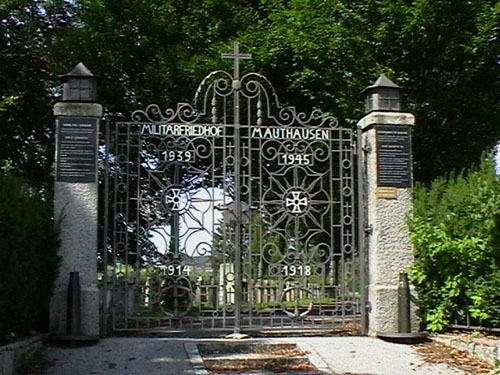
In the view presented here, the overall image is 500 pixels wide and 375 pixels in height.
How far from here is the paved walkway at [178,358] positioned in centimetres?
707

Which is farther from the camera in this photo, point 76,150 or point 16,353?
point 76,150

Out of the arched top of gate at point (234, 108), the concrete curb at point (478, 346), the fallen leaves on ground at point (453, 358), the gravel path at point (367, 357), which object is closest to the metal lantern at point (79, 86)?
the arched top of gate at point (234, 108)

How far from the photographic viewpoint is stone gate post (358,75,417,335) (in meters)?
8.95

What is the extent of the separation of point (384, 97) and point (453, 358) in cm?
362

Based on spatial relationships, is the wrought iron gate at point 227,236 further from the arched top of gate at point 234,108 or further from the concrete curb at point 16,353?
the concrete curb at point 16,353

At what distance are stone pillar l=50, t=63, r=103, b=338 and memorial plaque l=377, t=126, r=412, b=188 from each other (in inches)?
147

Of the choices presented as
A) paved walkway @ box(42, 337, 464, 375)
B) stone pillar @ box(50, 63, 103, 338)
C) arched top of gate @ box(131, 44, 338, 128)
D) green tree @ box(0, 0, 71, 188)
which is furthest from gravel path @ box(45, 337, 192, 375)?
green tree @ box(0, 0, 71, 188)

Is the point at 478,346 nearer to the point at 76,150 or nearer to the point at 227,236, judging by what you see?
the point at 227,236

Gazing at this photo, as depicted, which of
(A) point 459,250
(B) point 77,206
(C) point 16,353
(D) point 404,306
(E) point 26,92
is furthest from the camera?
(E) point 26,92

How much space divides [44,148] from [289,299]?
24.0 ft

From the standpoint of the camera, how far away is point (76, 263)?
8.48 m

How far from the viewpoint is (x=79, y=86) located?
8906mm

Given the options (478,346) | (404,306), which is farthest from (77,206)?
(478,346)

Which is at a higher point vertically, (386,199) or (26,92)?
(26,92)
